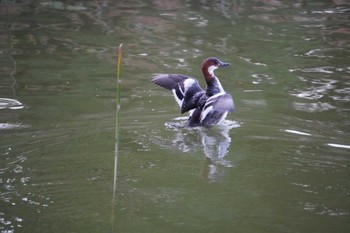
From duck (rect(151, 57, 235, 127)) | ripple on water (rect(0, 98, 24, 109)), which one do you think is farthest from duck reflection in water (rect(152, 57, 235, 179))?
ripple on water (rect(0, 98, 24, 109))

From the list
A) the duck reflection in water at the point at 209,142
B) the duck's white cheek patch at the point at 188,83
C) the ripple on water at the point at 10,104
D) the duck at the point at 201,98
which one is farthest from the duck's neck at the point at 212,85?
the ripple on water at the point at 10,104

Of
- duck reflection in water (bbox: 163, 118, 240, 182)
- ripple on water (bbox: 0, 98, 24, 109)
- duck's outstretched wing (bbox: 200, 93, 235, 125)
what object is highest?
duck's outstretched wing (bbox: 200, 93, 235, 125)

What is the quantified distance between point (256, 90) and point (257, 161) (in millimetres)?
2852

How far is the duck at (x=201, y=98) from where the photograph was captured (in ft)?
25.8

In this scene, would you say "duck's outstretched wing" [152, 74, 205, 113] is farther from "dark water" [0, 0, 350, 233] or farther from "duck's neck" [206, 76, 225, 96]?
"dark water" [0, 0, 350, 233]

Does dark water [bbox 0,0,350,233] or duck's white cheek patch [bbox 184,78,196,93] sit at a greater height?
duck's white cheek patch [bbox 184,78,196,93]

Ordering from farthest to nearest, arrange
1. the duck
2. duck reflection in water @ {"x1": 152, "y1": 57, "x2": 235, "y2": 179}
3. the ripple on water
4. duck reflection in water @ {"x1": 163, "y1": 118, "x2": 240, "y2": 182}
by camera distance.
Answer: the ripple on water < the duck < duck reflection in water @ {"x1": 152, "y1": 57, "x2": 235, "y2": 179} < duck reflection in water @ {"x1": 163, "y1": 118, "x2": 240, "y2": 182}

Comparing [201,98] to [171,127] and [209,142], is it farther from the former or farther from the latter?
[209,142]

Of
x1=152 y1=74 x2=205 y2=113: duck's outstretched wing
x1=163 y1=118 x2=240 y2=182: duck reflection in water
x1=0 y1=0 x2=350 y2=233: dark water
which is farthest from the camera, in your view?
x1=152 y1=74 x2=205 y2=113: duck's outstretched wing

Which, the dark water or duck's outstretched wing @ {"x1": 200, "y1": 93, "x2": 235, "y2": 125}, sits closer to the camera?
the dark water

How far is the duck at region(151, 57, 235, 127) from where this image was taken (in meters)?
7.86

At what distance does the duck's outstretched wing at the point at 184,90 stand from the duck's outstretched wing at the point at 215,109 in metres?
0.26

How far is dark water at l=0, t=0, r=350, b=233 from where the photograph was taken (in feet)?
19.2

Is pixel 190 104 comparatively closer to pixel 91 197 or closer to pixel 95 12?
pixel 91 197
